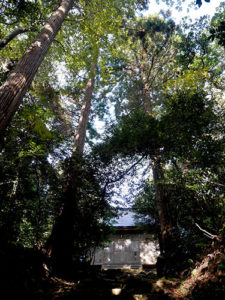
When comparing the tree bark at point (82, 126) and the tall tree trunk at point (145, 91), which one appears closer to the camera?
the tree bark at point (82, 126)

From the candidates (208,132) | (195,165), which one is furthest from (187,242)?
(208,132)

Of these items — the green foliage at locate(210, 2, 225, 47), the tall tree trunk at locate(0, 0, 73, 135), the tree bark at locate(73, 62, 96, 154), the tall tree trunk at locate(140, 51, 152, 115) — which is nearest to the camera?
Result: the tall tree trunk at locate(0, 0, 73, 135)

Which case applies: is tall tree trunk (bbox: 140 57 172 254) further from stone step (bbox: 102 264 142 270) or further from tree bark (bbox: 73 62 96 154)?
stone step (bbox: 102 264 142 270)

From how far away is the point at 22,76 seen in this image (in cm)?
373

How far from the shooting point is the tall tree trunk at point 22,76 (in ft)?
10.1

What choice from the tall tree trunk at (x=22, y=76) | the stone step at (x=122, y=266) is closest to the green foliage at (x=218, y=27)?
the tall tree trunk at (x=22, y=76)

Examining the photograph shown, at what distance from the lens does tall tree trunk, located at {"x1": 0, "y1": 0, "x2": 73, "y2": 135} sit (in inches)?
122

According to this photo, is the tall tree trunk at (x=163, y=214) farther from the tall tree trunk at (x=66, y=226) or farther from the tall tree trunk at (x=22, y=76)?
the tall tree trunk at (x=22, y=76)

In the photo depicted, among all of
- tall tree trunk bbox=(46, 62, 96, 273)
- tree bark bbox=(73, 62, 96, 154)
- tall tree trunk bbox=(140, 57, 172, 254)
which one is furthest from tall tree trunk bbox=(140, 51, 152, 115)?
tall tree trunk bbox=(46, 62, 96, 273)

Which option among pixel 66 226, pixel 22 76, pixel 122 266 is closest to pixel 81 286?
pixel 66 226

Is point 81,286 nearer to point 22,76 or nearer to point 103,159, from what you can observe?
point 103,159

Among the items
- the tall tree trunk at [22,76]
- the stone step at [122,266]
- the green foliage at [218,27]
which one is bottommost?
the stone step at [122,266]

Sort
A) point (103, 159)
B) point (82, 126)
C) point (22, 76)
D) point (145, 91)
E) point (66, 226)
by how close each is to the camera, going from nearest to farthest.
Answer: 1. point (22, 76)
2. point (66, 226)
3. point (103, 159)
4. point (82, 126)
5. point (145, 91)

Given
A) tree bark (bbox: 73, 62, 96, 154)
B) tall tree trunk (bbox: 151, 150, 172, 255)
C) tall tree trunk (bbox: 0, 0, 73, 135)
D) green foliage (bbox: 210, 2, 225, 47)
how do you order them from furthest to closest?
tree bark (bbox: 73, 62, 96, 154), tall tree trunk (bbox: 151, 150, 172, 255), green foliage (bbox: 210, 2, 225, 47), tall tree trunk (bbox: 0, 0, 73, 135)
